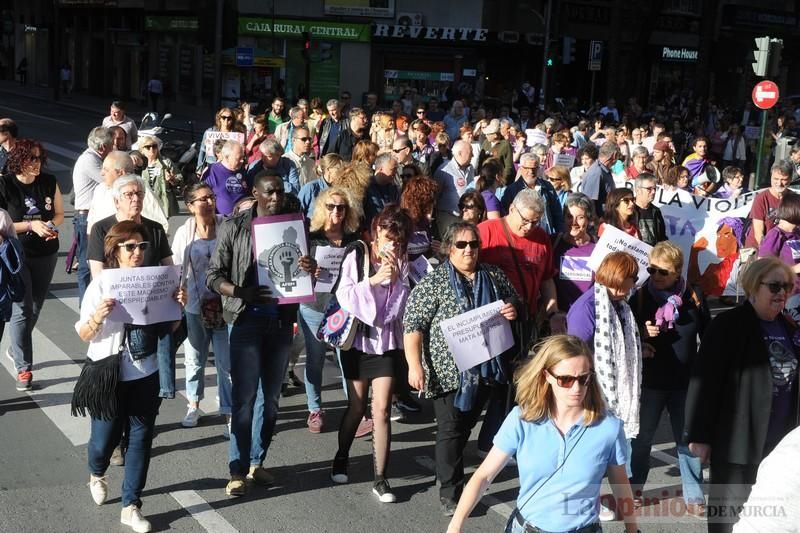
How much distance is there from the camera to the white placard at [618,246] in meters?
7.08

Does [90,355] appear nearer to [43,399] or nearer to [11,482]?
[11,482]

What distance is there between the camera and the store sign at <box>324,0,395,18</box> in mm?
39531

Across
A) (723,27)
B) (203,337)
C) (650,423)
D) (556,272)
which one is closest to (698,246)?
(556,272)

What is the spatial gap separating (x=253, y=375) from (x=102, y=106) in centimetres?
3735

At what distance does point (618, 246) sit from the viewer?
23.3 feet

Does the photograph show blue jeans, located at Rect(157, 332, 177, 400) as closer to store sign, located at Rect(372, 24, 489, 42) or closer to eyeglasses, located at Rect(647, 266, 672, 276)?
eyeglasses, located at Rect(647, 266, 672, 276)

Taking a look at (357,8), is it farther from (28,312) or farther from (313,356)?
(313,356)

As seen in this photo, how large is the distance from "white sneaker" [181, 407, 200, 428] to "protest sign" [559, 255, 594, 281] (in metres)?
2.80

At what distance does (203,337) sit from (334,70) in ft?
110

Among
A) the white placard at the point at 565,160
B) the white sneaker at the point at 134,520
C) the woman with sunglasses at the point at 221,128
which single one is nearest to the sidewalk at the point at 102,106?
the woman with sunglasses at the point at 221,128

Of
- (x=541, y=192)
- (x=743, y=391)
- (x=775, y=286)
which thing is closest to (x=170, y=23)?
(x=541, y=192)

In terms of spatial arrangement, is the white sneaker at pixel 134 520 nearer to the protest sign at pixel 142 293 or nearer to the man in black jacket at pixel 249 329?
the man in black jacket at pixel 249 329

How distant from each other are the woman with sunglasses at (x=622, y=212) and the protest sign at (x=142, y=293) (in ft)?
11.4

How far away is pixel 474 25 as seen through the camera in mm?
40562
